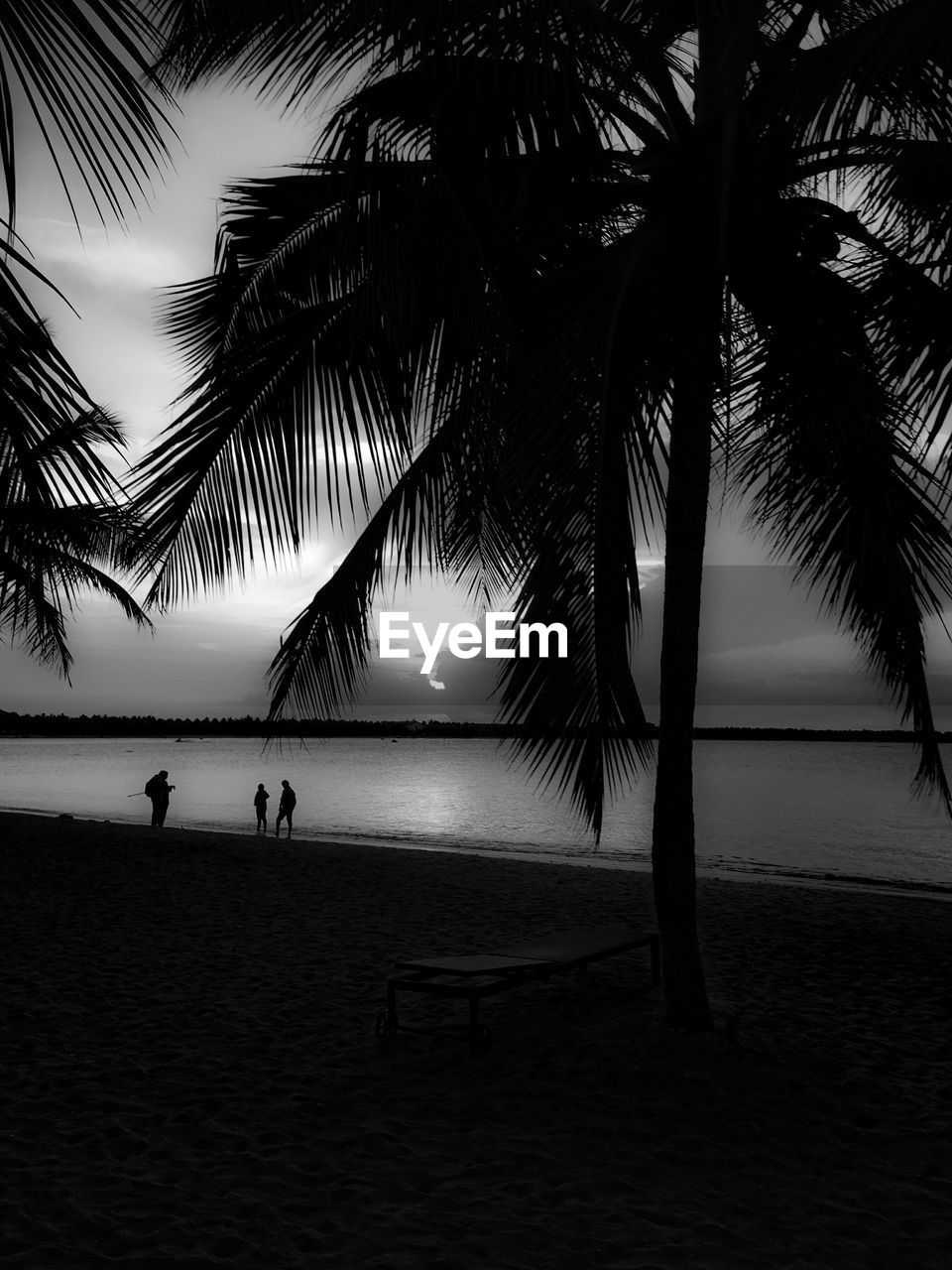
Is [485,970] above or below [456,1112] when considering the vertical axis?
above

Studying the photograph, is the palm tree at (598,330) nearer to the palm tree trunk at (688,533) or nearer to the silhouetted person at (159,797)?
the palm tree trunk at (688,533)

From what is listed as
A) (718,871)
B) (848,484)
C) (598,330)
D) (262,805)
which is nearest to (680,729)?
(848,484)

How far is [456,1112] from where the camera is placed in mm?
5145

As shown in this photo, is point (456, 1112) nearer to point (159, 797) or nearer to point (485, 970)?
point (485, 970)

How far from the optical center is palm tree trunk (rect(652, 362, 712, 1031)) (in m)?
5.59

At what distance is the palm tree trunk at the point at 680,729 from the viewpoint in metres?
5.59

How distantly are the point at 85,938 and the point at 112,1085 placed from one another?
4356mm

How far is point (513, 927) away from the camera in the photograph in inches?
424

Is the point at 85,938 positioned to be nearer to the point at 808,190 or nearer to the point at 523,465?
the point at 523,465

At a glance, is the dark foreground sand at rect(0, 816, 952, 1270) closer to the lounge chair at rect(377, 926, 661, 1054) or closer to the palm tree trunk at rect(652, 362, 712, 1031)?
the lounge chair at rect(377, 926, 661, 1054)

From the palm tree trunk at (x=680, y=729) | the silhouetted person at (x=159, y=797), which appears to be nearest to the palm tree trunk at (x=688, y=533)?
the palm tree trunk at (x=680, y=729)

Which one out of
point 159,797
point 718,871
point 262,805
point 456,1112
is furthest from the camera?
point 262,805

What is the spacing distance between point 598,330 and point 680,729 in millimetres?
2361

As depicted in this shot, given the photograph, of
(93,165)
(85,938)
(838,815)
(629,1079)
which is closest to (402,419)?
(629,1079)
